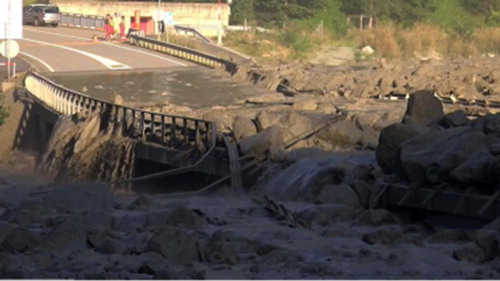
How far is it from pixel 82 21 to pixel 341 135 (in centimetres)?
5683

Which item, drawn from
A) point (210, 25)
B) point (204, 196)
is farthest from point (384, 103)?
point (210, 25)

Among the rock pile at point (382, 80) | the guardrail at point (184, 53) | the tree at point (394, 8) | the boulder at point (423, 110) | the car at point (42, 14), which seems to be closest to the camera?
the boulder at point (423, 110)

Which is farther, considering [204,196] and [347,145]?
[347,145]

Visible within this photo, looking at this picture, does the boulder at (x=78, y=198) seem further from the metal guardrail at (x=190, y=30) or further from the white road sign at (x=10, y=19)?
the metal guardrail at (x=190, y=30)

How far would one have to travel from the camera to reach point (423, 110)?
2441 centimetres

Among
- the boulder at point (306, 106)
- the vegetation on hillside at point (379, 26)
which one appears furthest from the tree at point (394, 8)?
the boulder at point (306, 106)

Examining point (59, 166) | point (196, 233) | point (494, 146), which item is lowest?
point (59, 166)

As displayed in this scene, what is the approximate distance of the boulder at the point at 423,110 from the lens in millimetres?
24214

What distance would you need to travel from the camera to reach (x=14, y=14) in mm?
54312

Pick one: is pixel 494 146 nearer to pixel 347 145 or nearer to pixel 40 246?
pixel 40 246

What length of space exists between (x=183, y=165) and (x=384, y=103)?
1311 centimetres

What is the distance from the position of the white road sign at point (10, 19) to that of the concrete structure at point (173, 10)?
28.4 m

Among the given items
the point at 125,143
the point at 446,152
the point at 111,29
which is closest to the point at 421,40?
the point at 111,29

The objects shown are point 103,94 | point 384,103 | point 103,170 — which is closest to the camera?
point 103,170
